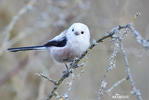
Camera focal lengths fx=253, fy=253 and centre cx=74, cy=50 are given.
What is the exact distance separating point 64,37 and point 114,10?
108cm

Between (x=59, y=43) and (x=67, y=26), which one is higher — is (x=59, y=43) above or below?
below

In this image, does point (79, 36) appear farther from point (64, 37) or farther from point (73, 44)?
point (64, 37)

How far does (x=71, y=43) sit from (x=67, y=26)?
1.44m

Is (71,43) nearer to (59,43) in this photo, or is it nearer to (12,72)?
(59,43)

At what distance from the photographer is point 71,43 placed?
9.27 ft

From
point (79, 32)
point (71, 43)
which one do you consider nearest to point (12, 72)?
point (71, 43)

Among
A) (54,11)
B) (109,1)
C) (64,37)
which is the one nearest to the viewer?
(64,37)

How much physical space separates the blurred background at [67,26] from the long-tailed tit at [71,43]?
0.64 m

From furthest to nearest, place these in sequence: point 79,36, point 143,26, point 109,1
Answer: point 109,1 < point 143,26 < point 79,36

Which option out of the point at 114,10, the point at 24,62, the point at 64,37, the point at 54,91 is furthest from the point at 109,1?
the point at 54,91

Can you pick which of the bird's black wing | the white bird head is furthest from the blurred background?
the white bird head

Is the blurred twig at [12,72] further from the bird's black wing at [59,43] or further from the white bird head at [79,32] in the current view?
the white bird head at [79,32]

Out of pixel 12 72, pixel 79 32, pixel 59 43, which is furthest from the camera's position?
pixel 12 72

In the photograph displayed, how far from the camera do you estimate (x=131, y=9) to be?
3623mm
